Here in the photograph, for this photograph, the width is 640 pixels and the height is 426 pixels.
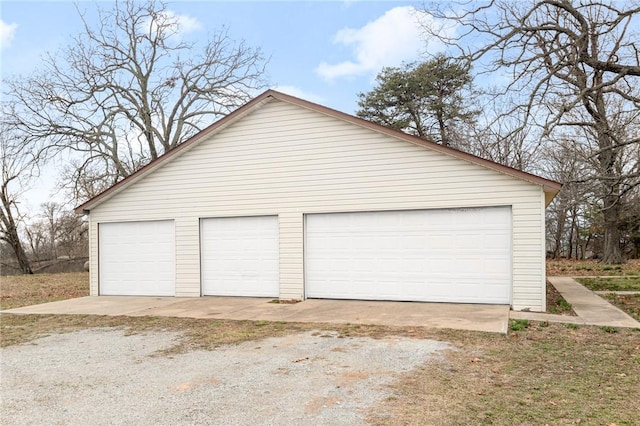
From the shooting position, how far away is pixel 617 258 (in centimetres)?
2164

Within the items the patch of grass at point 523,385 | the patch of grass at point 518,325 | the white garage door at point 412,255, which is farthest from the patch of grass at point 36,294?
the patch of grass at point 518,325

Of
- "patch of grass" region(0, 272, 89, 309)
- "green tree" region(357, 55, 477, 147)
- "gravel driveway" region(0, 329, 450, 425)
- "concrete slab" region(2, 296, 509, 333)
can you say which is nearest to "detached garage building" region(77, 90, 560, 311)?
"concrete slab" region(2, 296, 509, 333)

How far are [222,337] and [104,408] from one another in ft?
9.83

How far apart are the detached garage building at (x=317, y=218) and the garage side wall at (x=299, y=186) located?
0.03m

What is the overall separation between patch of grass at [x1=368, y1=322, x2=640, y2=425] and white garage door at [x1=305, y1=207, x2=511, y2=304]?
3054 millimetres

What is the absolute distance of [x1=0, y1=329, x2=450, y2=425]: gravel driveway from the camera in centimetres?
411

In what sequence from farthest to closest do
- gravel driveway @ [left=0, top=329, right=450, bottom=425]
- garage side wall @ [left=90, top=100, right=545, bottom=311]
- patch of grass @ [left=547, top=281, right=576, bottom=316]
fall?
garage side wall @ [left=90, top=100, right=545, bottom=311] → patch of grass @ [left=547, top=281, right=576, bottom=316] → gravel driveway @ [left=0, top=329, right=450, bottom=425]

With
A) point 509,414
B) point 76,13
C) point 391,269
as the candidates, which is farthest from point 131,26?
point 509,414

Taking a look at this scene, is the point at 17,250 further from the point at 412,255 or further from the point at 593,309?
the point at 593,309

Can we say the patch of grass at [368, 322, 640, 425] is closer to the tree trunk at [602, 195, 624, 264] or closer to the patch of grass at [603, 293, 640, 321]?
the patch of grass at [603, 293, 640, 321]

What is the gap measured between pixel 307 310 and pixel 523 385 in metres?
5.38

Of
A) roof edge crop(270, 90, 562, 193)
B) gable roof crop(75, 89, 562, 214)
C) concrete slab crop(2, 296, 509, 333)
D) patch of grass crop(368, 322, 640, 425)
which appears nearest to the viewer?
patch of grass crop(368, 322, 640, 425)

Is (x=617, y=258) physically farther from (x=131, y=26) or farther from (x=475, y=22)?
(x=131, y=26)

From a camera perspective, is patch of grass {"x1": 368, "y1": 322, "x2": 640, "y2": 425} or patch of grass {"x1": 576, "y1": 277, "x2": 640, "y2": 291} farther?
patch of grass {"x1": 576, "y1": 277, "x2": 640, "y2": 291}
